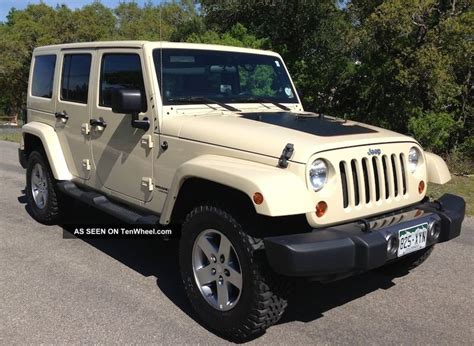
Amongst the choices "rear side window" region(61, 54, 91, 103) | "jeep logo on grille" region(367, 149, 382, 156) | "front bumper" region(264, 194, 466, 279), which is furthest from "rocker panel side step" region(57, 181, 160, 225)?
"jeep logo on grille" region(367, 149, 382, 156)

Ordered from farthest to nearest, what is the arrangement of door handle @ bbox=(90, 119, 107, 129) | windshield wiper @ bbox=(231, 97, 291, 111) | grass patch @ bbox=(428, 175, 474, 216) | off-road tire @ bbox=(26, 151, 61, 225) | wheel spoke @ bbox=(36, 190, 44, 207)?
1. grass patch @ bbox=(428, 175, 474, 216)
2. wheel spoke @ bbox=(36, 190, 44, 207)
3. off-road tire @ bbox=(26, 151, 61, 225)
4. door handle @ bbox=(90, 119, 107, 129)
5. windshield wiper @ bbox=(231, 97, 291, 111)

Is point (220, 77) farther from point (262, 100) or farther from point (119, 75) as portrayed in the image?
point (119, 75)

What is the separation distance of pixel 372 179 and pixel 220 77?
1761 millimetres

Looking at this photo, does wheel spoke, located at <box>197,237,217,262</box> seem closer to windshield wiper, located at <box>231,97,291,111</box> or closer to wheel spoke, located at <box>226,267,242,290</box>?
wheel spoke, located at <box>226,267,242,290</box>

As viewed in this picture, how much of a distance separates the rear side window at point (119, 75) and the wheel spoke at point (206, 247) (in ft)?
4.12

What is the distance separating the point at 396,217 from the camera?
370cm

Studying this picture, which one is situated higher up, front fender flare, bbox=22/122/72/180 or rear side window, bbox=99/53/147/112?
rear side window, bbox=99/53/147/112

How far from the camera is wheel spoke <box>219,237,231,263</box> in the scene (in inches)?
138

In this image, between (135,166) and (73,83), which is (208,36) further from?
(135,166)

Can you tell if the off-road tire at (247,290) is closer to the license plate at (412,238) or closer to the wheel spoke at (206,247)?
the wheel spoke at (206,247)

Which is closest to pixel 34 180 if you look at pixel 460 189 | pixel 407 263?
pixel 407 263

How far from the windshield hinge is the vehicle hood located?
3 centimetres

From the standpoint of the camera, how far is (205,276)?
3744mm

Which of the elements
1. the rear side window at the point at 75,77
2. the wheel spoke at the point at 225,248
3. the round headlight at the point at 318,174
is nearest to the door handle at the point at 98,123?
the rear side window at the point at 75,77
